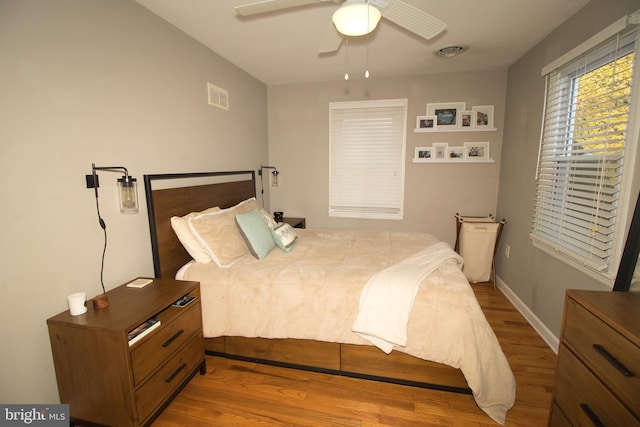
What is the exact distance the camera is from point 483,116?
11.7ft

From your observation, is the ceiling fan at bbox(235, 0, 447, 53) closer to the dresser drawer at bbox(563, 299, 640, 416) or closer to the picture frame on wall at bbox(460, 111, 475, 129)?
the dresser drawer at bbox(563, 299, 640, 416)

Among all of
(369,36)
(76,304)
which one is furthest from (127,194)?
(369,36)

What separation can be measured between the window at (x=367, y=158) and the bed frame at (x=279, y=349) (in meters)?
2.01

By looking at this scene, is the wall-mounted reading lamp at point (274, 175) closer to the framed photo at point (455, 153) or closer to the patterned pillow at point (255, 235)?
the patterned pillow at point (255, 235)

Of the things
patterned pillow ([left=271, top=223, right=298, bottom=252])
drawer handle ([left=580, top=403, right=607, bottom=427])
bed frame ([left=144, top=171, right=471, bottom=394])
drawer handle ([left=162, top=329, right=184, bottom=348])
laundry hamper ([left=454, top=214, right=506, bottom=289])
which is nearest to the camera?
drawer handle ([left=580, top=403, right=607, bottom=427])

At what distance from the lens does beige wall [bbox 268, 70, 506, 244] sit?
3.60 meters

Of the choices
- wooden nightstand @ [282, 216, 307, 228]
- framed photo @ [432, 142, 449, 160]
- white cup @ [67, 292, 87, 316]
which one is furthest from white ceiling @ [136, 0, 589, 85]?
white cup @ [67, 292, 87, 316]

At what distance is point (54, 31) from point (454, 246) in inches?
162

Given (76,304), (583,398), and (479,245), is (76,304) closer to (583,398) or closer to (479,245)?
(583,398)

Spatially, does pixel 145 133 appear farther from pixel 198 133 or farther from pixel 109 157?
pixel 198 133

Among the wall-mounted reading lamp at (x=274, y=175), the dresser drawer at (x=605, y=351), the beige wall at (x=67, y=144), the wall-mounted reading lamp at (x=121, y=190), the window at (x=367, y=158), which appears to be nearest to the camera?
the dresser drawer at (x=605, y=351)

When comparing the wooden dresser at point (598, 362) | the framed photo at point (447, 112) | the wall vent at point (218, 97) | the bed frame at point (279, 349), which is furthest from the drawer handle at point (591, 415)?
the wall vent at point (218, 97)

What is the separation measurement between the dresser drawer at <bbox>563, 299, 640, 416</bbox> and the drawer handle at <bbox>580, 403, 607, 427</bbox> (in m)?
0.15

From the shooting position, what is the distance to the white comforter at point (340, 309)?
65.6 inches
